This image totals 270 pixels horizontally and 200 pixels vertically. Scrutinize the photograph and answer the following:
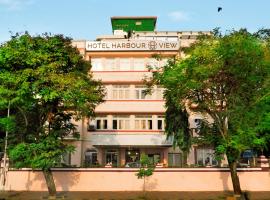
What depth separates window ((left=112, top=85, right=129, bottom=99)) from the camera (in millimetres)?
44750

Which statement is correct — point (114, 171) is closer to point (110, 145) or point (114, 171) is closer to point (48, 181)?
point (48, 181)

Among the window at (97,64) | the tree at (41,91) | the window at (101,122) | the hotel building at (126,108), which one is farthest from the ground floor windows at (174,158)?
the tree at (41,91)

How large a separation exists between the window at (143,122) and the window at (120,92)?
2.66 metres

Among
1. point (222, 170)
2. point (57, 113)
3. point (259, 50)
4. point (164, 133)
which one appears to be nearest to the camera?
point (259, 50)

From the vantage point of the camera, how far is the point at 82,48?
4438 centimetres

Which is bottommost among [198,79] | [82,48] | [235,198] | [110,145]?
[235,198]

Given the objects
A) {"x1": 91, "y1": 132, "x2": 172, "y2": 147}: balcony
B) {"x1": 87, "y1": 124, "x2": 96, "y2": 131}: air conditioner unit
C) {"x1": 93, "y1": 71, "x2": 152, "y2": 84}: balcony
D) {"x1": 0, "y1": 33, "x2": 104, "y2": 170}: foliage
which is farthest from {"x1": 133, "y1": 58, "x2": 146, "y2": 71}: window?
{"x1": 0, "y1": 33, "x2": 104, "y2": 170}: foliage

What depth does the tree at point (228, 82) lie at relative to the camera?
2545cm

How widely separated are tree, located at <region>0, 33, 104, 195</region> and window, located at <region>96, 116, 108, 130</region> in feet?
51.0

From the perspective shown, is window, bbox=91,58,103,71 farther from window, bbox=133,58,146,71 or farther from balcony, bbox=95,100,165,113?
balcony, bbox=95,100,165,113

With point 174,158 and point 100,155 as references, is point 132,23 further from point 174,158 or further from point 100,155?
point 174,158

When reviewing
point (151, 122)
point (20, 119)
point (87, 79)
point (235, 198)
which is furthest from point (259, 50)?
point (151, 122)

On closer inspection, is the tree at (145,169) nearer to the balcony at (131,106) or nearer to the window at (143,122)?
the window at (143,122)

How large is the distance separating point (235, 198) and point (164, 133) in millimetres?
16166
